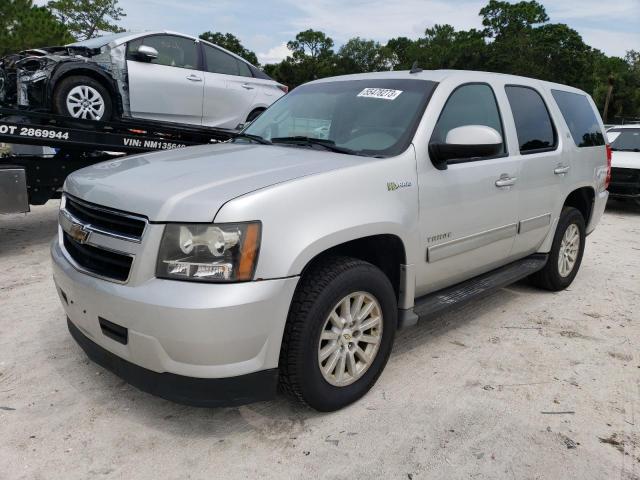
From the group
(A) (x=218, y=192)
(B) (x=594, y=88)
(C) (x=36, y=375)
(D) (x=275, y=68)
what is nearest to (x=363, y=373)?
(A) (x=218, y=192)

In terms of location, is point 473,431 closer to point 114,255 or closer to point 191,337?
point 191,337

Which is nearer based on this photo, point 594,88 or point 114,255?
point 114,255

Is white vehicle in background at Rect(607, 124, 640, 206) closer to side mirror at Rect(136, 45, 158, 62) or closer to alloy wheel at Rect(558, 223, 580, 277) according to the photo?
alloy wheel at Rect(558, 223, 580, 277)

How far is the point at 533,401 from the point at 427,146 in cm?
154

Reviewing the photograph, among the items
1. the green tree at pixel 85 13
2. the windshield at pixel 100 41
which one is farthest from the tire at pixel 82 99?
the green tree at pixel 85 13

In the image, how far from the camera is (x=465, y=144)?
119 inches

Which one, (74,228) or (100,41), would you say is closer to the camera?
(74,228)

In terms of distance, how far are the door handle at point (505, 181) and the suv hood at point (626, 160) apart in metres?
7.34

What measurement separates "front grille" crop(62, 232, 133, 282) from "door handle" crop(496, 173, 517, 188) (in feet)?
7.93

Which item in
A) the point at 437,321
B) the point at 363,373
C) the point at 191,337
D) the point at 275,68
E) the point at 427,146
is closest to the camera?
the point at 191,337

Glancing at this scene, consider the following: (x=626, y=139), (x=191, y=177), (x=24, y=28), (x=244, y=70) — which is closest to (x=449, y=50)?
(x=24, y=28)

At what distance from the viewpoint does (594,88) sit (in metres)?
57.1

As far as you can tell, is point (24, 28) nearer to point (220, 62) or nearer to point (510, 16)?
point (220, 62)

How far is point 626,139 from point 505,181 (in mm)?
8757
